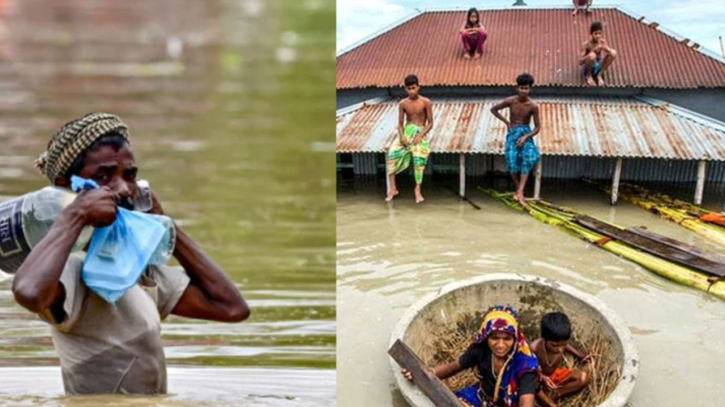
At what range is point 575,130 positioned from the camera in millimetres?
5789

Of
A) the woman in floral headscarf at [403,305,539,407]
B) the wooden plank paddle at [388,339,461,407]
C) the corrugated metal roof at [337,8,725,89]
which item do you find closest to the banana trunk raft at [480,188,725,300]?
the woman in floral headscarf at [403,305,539,407]

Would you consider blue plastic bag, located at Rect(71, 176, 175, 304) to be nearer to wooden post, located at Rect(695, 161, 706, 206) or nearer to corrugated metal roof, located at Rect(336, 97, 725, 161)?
A: corrugated metal roof, located at Rect(336, 97, 725, 161)

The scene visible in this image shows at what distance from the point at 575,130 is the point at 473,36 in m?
2.09

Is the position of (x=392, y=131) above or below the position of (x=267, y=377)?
above

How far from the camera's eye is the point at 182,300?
3.65ft

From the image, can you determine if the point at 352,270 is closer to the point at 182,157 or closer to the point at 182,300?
the point at 182,157

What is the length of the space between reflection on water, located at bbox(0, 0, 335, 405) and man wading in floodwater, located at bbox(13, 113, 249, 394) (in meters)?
0.68

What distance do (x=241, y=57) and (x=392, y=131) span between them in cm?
352

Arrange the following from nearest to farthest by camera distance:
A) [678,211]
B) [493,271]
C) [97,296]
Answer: [97,296] → [493,271] → [678,211]

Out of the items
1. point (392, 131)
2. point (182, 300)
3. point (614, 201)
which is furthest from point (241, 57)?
point (614, 201)

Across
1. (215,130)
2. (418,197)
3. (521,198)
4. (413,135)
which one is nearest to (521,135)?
(521,198)

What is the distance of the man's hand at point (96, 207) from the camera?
2.76 feet

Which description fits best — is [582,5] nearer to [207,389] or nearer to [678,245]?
[678,245]

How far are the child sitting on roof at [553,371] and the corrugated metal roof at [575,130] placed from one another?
3142mm
